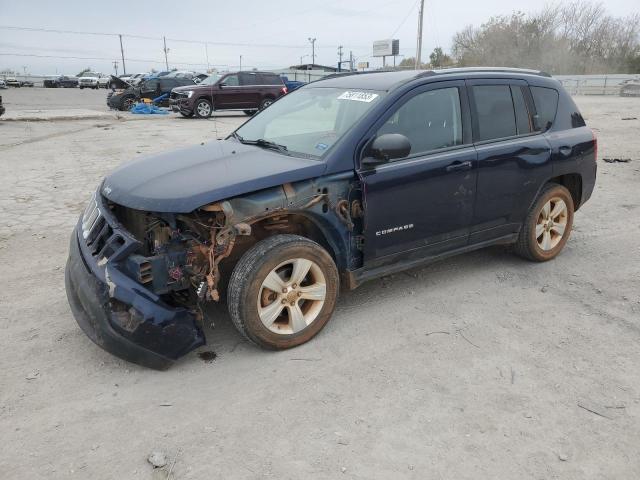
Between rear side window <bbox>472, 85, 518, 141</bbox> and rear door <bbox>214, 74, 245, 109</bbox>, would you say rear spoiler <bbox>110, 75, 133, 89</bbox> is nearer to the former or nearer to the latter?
rear door <bbox>214, 74, 245, 109</bbox>

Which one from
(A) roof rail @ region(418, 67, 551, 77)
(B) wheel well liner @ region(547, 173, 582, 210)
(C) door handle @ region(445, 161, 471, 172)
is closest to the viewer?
(C) door handle @ region(445, 161, 471, 172)

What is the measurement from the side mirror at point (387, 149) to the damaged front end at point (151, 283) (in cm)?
113

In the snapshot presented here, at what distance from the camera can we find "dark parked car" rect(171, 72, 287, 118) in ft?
65.1

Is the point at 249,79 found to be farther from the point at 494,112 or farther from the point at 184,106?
the point at 494,112

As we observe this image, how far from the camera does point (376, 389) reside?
9.70 ft

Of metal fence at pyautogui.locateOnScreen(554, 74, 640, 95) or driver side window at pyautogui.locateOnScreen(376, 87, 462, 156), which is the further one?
metal fence at pyautogui.locateOnScreen(554, 74, 640, 95)

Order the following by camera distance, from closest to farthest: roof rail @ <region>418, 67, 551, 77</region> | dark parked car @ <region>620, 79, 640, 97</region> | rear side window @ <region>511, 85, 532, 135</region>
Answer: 1. roof rail @ <region>418, 67, 551, 77</region>
2. rear side window @ <region>511, 85, 532, 135</region>
3. dark parked car @ <region>620, 79, 640, 97</region>

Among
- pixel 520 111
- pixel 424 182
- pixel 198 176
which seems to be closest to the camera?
pixel 198 176

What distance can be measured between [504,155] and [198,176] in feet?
8.29

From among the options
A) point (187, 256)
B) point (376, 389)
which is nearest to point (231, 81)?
point (187, 256)

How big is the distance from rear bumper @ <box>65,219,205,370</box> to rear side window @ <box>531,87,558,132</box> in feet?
11.7

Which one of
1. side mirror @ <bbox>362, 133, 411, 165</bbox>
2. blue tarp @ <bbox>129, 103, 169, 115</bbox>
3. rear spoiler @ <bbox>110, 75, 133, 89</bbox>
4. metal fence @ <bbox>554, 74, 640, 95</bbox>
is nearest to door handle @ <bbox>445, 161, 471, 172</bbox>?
side mirror @ <bbox>362, 133, 411, 165</bbox>

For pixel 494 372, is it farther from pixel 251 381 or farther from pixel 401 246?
pixel 251 381

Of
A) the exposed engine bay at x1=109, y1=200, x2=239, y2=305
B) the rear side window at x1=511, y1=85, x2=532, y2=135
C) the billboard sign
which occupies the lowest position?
the exposed engine bay at x1=109, y1=200, x2=239, y2=305
